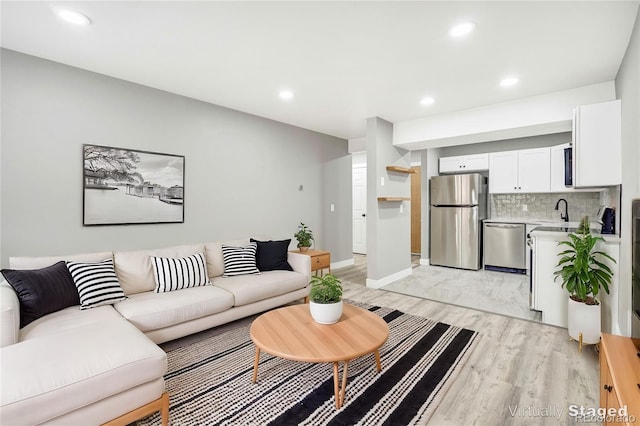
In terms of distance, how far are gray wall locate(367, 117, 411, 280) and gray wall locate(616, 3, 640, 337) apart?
8.17ft

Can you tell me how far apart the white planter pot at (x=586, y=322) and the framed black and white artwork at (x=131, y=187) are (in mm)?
3957

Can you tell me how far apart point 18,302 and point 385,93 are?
3656 mm

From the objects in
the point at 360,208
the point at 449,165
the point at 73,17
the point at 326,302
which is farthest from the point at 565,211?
the point at 73,17

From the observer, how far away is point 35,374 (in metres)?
1.39

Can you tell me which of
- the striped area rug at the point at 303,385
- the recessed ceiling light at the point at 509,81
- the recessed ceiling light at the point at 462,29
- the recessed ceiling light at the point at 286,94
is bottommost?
the striped area rug at the point at 303,385

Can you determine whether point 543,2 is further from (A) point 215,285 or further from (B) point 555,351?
(A) point 215,285

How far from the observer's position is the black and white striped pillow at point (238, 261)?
3283 millimetres

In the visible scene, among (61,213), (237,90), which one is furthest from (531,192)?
(61,213)

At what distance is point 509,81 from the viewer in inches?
121

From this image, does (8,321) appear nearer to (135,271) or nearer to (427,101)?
(135,271)

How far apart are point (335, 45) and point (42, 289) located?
9.20 ft

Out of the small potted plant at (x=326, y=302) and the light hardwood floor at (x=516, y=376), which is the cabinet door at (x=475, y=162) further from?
the small potted plant at (x=326, y=302)

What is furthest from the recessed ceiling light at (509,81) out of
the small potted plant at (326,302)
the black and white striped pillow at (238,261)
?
the black and white striped pillow at (238,261)

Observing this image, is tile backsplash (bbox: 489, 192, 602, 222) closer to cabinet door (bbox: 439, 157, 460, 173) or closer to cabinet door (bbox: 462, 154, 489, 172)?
cabinet door (bbox: 462, 154, 489, 172)
